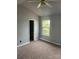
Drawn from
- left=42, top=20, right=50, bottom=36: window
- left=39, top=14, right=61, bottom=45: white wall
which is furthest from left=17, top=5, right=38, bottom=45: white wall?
left=39, top=14, right=61, bottom=45: white wall

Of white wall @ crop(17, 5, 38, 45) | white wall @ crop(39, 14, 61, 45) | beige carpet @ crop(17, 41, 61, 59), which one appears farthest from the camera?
white wall @ crop(39, 14, 61, 45)

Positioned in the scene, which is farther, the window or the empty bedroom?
the window

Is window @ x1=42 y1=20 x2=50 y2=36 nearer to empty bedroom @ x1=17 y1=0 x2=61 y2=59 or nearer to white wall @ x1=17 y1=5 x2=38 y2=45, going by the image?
empty bedroom @ x1=17 y1=0 x2=61 y2=59

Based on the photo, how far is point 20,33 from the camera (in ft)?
24.3

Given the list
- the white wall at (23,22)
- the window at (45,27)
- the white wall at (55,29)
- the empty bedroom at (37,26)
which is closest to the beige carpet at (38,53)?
the empty bedroom at (37,26)

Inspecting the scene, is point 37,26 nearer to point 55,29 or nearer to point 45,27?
point 45,27

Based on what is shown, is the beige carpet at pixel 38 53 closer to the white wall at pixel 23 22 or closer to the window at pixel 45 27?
the white wall at pixel 23 22

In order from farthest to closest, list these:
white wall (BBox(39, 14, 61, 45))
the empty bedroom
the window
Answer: the window < white wall (BBox(39, 14, 61, 45)) < the empty bedroom

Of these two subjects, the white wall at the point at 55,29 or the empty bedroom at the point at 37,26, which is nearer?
the empty bedroom at the point at 37,26

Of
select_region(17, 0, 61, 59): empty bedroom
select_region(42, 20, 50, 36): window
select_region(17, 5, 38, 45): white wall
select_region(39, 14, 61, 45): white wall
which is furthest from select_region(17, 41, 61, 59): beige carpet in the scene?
select_region(42, 20, 50, 36): window

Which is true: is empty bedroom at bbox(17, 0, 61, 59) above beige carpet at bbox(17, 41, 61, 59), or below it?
above
